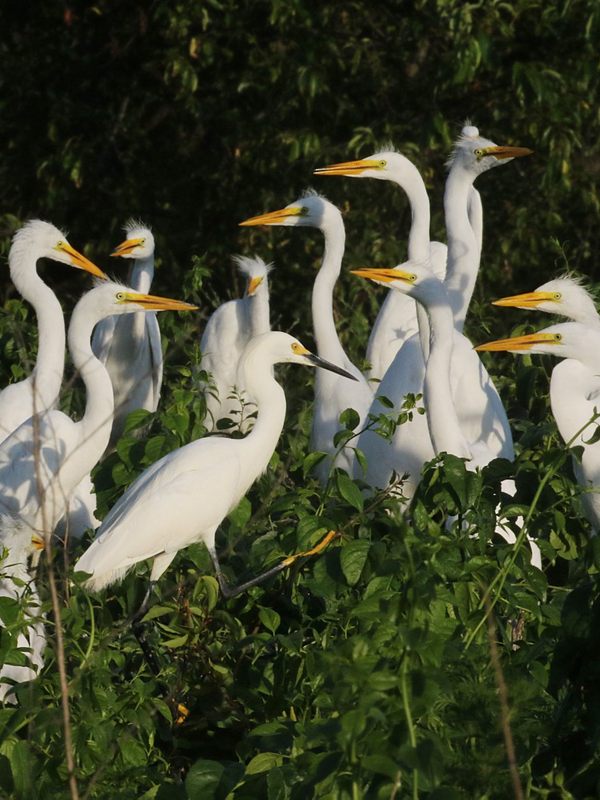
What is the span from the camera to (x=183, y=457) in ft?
12.8

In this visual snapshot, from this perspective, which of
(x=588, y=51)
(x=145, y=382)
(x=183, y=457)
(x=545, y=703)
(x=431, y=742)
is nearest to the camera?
(x=431, y=742)

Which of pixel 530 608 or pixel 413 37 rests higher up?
pixel 530 608

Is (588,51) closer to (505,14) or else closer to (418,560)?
(505,14)

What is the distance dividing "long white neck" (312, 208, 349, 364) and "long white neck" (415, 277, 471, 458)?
112 cm

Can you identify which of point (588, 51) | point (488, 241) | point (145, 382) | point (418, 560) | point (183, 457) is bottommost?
point (488, 241)

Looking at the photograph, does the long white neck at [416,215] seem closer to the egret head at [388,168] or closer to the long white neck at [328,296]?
the egret head at [388,168]

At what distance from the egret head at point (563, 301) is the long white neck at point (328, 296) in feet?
3.46

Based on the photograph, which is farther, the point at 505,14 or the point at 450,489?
the point at 505,14

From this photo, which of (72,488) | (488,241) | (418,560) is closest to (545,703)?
(418,560)

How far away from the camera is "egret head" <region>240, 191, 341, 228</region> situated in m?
6.23

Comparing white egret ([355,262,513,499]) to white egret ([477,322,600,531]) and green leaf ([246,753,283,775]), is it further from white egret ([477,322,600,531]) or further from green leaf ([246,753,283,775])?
green leaf ([246,753,283,775])

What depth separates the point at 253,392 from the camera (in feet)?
13.7

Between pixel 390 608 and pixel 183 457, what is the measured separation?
61.4 inches

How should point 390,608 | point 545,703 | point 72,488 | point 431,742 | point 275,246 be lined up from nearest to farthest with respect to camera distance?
point 431,742 → point 390,608 → point 545,703 → point 72,488 → point 275,246
